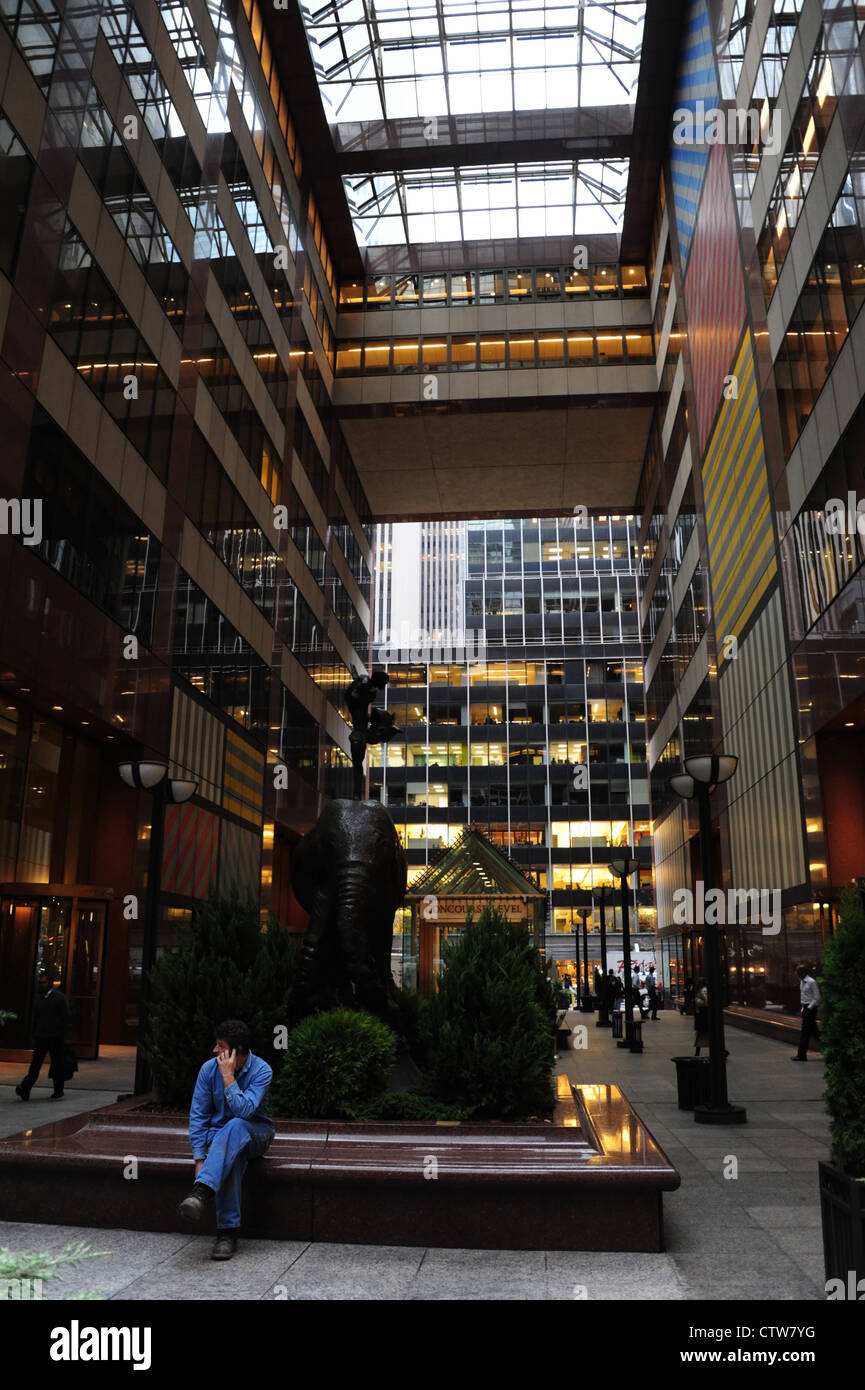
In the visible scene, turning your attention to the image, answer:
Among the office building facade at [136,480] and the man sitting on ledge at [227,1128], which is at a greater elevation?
the office building facade at [136,480]

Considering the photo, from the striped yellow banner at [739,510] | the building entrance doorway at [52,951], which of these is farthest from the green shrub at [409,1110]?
the striped yellow banner at [739,510]

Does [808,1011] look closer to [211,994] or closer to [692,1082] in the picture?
[692,1082]

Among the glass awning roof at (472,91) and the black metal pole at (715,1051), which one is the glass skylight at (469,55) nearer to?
the glass awning roof at (472,91)

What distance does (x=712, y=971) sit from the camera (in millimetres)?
12711

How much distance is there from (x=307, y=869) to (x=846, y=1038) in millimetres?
5399

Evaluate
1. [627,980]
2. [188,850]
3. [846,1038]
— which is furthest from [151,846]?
[627,980]

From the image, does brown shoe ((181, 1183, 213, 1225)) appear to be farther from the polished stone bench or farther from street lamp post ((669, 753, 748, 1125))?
street lamp post ((669, 753, 748, 1125))

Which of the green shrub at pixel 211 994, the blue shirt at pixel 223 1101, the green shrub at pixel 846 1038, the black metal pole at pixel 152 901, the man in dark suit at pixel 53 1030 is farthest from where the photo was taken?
the man in dark suit at pixel 53 1030

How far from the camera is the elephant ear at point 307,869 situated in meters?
9.78

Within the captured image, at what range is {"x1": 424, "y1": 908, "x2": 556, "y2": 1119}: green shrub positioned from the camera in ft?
25.8

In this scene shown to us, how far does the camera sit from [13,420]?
16219mm

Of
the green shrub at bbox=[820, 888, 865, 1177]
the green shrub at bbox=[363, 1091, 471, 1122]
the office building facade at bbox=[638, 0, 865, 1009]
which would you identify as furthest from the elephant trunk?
the office building facade at bbox=[638, 0, 865, 1009]

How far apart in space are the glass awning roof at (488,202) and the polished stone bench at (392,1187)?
42.3 meters

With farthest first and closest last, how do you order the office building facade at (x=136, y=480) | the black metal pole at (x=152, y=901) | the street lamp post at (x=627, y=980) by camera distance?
the street lamp post at (x=627, y=980), the office building facade at (x=136, y=480), the black metal pole at (x=152, y=901)
